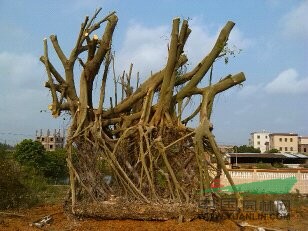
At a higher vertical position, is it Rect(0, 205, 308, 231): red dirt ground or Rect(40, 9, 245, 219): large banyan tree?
Rect(40, 9, 245, 219): large banyan tree

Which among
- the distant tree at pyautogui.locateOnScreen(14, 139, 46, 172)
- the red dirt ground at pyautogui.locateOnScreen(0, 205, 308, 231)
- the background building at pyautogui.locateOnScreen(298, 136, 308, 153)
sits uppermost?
the background building at pyautogui.locateOnScreen(298, 136, 308, 153)

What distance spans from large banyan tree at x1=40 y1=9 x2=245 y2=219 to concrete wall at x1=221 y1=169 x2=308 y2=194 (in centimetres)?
885

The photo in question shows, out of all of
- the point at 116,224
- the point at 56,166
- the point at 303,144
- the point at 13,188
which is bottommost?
the point at 116,224

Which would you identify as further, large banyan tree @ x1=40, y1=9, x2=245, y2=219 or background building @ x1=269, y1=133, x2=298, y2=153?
background building @ x1=269, y1=133, x2=298, y2=153

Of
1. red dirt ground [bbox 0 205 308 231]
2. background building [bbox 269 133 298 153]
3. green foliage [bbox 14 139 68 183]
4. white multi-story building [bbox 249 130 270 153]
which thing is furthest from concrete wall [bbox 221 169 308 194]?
white multi-story building [bbox 249 130 270 153]

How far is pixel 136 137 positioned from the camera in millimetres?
9750

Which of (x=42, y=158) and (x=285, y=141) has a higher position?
(x=285, y=141)

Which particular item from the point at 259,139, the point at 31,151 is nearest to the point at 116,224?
the point at 31,151

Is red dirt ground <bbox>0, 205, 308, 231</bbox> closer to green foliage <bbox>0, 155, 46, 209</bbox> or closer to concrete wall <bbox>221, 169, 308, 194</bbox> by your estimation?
green foliage <bbox>0, 155, 46, 209</bbox>

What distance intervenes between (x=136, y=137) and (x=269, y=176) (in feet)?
33.4

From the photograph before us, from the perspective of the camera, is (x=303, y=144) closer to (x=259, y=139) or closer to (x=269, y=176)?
(x=259, y=139)

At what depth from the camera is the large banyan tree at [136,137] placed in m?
8.96

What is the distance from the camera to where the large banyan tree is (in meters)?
8.96

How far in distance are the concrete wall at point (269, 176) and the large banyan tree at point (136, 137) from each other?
29.0 ft
